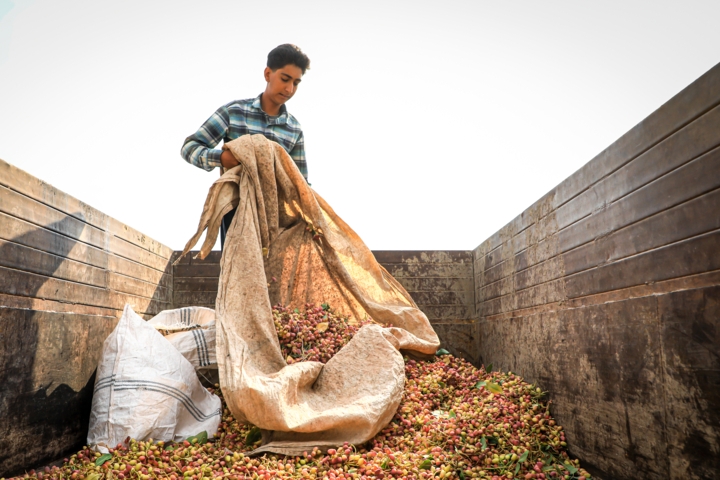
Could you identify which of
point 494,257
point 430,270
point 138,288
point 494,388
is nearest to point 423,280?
point 430,270

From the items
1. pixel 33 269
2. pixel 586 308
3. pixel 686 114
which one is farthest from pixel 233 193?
pixel 686 114

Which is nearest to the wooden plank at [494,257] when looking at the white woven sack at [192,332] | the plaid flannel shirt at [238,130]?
the plaid flannel shirt at [238,130]

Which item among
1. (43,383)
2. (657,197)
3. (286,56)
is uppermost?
(286,56)

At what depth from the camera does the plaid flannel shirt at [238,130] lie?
2.63 m

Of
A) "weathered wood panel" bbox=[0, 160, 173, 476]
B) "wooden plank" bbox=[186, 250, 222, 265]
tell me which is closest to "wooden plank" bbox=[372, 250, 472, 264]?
"wooden plank" bbox=[186, 250, 222, 265]

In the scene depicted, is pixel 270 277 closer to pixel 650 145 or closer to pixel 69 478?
pixel 69 478

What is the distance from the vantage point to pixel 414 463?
1.67 metres

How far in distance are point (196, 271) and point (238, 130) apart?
110cm

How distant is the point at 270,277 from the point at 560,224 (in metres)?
1.61

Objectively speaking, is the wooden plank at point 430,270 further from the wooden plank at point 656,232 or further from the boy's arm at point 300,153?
the wooden plank at point 656,232

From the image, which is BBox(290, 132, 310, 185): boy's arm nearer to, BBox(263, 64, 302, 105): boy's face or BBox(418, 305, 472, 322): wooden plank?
BBox(263, 64, 302, 105): boy's face

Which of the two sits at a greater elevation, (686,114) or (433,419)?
(686,114)

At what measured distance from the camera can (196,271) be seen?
3.28m

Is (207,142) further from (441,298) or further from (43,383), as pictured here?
(441,298)
